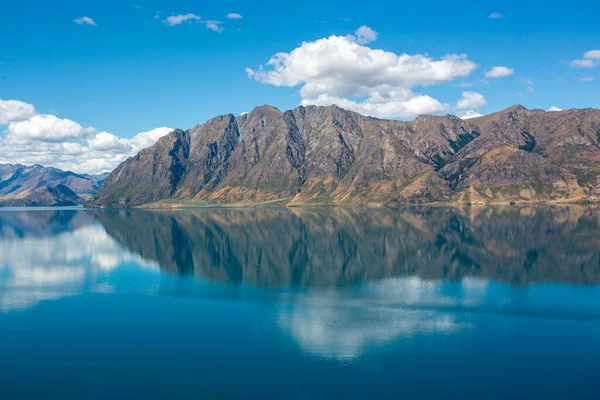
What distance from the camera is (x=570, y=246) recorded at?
155 metres

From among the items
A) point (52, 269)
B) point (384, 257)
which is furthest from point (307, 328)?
point (52, 269)

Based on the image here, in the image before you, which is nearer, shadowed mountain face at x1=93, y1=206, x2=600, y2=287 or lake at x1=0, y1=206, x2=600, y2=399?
lake at x1=0, y1=206, x2=600, y2=399

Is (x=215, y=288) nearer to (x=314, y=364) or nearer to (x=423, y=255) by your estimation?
(x=314, y=364)

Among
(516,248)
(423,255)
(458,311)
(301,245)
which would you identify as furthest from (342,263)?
(516,248)

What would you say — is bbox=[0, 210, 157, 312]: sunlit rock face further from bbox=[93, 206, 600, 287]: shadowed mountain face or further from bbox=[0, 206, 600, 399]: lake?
bbox=[93, 206, 600, 287]: shadowed mountain face

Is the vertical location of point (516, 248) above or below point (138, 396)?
above

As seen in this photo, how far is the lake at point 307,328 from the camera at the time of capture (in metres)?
53.4

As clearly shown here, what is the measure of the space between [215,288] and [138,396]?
55673mm

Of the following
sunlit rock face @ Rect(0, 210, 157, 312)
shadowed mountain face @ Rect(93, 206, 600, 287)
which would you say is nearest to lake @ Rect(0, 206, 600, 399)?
sunlit rock face @ Rect(0, 210, 157, 312)

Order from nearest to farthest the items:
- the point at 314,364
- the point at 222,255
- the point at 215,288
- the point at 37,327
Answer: the point at 314,364 < the point at 37,327 < the point at 215,288 < the point at 222,255

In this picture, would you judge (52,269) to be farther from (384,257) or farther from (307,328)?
(384,257)

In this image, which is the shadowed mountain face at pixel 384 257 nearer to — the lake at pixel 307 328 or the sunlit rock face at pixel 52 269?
the lake at pixel 307 328

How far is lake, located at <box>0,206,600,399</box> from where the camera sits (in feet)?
175

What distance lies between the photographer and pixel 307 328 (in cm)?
7231
